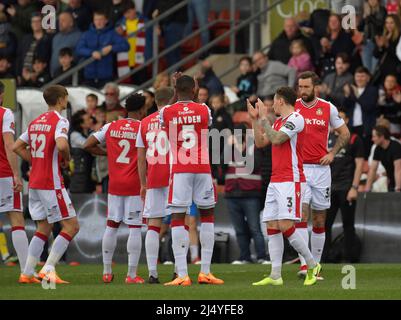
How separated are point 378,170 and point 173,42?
6.81 metres

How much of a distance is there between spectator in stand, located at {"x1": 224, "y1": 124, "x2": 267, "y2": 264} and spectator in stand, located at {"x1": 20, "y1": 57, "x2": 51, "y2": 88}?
5.99 metres

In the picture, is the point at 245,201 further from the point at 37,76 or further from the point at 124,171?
the point at 37,76


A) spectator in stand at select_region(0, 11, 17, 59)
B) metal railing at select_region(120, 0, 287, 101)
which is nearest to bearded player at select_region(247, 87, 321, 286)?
metal railing at select_region(120, 0, 287, 101)

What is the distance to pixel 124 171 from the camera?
55.3 feet

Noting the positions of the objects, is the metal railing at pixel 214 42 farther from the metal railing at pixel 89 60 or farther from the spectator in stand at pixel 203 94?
the spectator in stand at pixel 203 94

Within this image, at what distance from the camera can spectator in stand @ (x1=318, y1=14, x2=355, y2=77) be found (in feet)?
81.5

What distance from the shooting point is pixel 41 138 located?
16.2m

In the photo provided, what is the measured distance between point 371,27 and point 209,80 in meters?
3.22

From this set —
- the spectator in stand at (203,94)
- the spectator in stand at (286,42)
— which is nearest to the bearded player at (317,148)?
the spectator in stand at (203,94)

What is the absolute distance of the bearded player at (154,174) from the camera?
1636 centimetres

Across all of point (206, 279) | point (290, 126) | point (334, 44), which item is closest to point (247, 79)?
point (334, 44)

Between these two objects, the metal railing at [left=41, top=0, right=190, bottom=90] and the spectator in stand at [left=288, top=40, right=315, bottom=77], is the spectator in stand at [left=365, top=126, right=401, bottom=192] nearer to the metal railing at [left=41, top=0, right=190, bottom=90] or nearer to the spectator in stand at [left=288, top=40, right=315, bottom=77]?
the spectator in stand at [left=288, top=40, right=315, bottom=77]
